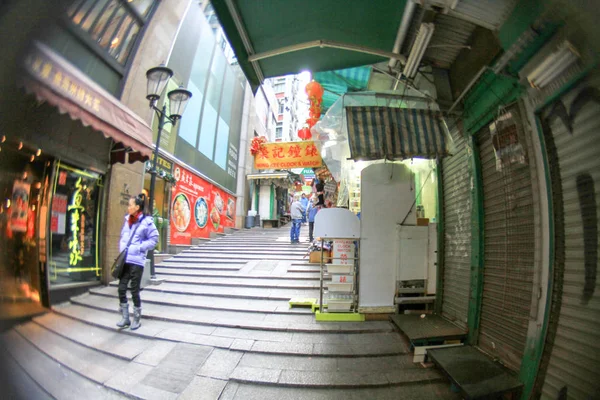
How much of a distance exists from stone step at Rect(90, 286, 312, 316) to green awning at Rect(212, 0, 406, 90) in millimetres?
2278

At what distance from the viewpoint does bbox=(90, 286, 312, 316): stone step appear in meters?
2.33

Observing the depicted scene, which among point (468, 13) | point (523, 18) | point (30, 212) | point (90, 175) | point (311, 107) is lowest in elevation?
point (30, 212)

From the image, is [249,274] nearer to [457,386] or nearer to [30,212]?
[457,386]

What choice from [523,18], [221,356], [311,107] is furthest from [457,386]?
[311,107]

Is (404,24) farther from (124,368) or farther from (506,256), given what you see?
(124,368)

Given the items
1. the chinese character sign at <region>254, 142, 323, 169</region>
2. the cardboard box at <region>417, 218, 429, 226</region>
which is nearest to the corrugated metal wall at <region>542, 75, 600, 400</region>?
the cardboard box at <region>417, 218, 429, 226</region>

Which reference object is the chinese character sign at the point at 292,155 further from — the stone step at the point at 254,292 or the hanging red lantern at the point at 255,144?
the stone step at the point at 254,292

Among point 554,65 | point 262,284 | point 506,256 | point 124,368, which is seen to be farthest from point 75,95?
point 262,284

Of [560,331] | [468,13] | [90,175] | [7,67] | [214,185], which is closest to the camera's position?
[7,67]

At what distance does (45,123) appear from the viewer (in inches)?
21.0

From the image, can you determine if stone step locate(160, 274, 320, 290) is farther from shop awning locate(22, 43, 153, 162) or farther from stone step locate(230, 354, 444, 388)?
shop awning locate(22, 43, 153, 162)

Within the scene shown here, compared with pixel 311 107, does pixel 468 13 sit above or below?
below

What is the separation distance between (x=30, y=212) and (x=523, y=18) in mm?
1356

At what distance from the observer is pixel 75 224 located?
72 cm
